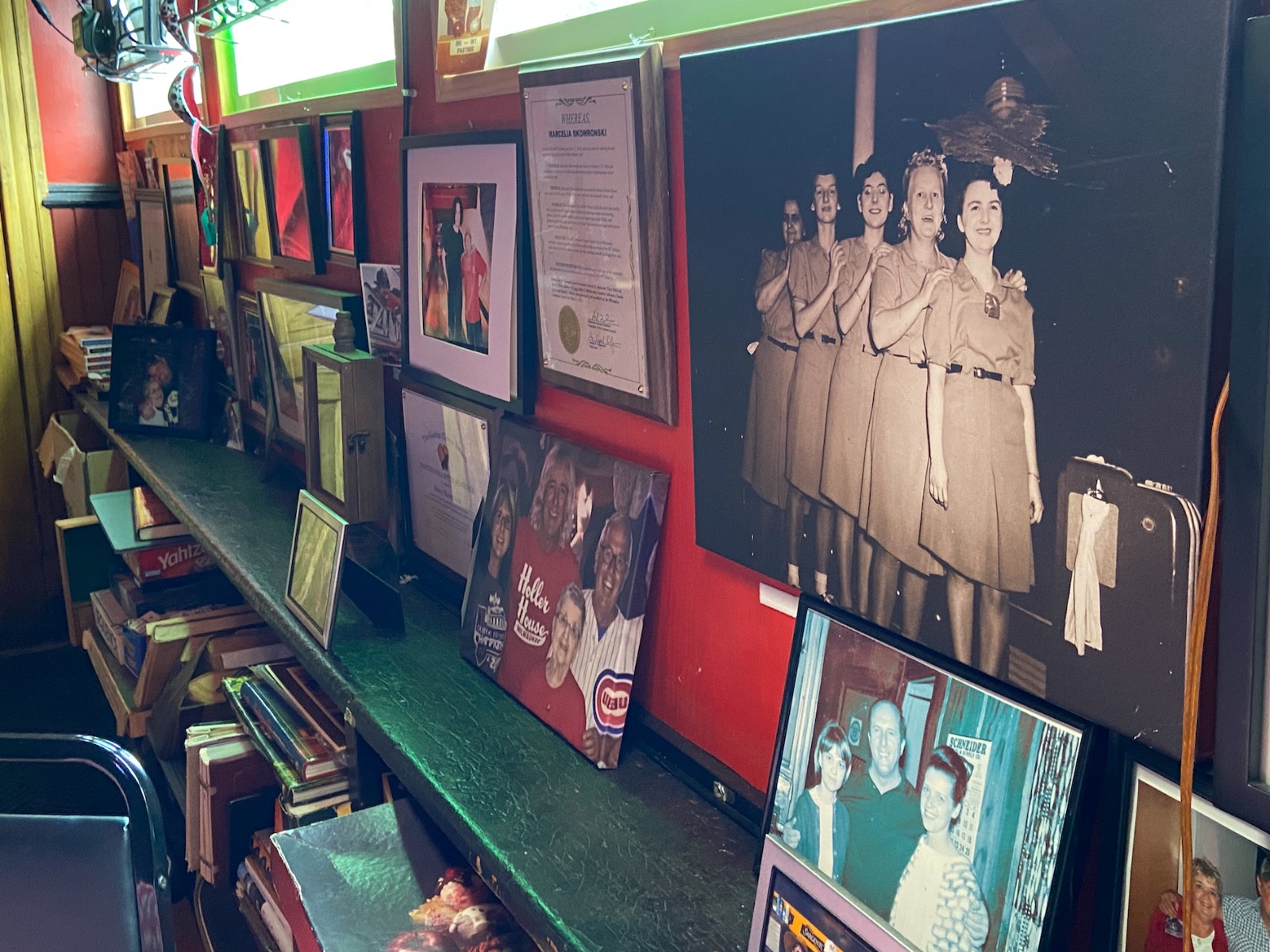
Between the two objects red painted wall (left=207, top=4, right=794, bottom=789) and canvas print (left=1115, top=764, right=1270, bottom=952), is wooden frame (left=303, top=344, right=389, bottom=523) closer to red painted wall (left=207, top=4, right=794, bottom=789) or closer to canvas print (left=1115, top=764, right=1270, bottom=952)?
red painted wall (left=207, top=4, right=794, bottom=789)

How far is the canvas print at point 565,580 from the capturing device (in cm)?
135

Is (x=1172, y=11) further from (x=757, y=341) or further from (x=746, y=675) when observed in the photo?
(x=746, y=675)

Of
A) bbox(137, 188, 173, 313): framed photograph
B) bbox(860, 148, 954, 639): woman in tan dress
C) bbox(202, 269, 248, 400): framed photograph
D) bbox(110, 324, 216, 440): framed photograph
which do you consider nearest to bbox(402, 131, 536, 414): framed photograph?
bbox(860, 148, 954, 639): woman in tan dress

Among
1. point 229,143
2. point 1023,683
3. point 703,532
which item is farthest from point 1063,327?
point 229,143

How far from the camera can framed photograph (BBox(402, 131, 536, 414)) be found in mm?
1554

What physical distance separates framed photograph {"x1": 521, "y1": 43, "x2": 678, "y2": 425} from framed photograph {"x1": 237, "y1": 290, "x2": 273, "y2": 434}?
1.43 m

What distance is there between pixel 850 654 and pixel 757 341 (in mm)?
310

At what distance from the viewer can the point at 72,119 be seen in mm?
4012

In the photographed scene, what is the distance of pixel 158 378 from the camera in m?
3.23

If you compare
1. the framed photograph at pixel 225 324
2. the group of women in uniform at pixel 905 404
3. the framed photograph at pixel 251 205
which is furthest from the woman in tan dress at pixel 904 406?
the framed photograph at pixel 225 324

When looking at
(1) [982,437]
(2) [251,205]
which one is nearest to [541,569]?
(1) [982,437]

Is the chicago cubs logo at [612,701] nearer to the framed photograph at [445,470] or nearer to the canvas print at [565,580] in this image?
the canvas print at [565,580]

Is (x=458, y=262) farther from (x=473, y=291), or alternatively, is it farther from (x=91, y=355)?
(x=91, y=355)

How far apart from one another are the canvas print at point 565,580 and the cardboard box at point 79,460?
7.49 feet
